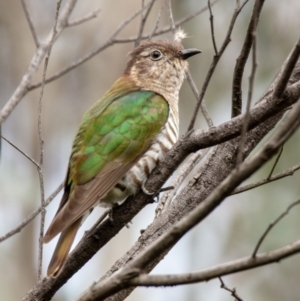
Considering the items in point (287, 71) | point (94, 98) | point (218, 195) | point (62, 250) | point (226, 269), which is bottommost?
point (226, 269)

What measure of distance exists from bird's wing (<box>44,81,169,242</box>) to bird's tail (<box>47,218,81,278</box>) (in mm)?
133

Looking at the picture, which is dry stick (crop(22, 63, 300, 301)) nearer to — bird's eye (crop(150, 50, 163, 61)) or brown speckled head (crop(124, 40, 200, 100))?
brown speckled head (crop(124, 40, 200, 100))

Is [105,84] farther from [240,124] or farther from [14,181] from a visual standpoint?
[240,124]

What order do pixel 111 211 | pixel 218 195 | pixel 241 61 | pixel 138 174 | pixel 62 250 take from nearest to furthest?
pixel 218 195, pixel 241 61, pixel 62 250, pixel 111 211, pixel 138 174

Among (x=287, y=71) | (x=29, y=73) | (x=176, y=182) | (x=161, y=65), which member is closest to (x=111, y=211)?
Result: (x=176, y=182)

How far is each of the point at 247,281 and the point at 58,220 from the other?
221 inches

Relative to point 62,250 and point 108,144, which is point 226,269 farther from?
point 108,144

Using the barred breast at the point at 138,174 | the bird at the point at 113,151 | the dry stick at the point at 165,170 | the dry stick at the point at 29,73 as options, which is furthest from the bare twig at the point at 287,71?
the dry stick at the point at 29,73

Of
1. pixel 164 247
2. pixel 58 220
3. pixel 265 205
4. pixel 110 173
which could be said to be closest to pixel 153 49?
pixel 110 173

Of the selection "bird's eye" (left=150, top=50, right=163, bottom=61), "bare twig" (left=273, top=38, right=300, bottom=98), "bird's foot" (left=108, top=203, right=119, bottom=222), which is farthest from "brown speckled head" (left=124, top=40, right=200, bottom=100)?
"bare twig" (left=273, top=38, right=300, bottom=98)

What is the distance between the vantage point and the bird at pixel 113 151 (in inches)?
160

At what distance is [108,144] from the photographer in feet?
14.9

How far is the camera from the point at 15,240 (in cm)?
998

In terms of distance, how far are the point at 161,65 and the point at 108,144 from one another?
1.33m
